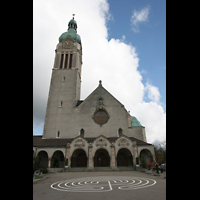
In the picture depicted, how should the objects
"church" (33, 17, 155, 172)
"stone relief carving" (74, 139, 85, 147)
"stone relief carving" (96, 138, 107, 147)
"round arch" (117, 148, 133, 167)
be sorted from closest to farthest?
"church" (33, 17, 155, 172), "stone relief carving" (96, 138, 107, 147), "stone relief carving" (74, 139, 85, 147), "round arch" (117, 148, 133, 167)

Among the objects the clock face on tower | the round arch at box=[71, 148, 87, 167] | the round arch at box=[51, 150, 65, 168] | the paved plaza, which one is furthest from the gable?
the paved plaza

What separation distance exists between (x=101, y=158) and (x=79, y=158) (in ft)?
12.8

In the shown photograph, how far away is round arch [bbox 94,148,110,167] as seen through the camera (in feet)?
82.7

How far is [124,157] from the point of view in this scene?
25.6m

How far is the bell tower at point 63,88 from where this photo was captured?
1158 inches

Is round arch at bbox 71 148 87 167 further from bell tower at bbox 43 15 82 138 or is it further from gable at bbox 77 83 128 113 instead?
gable at bbox 77 83 128 113

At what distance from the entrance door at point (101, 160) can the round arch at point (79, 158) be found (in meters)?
2.43

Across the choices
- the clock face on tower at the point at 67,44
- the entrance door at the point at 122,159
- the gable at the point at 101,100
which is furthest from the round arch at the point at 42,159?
the clock face on tower at the point at 67,44

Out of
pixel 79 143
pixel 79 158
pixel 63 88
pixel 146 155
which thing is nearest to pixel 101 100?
pixel 63 88

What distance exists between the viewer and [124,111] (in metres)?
29.3
